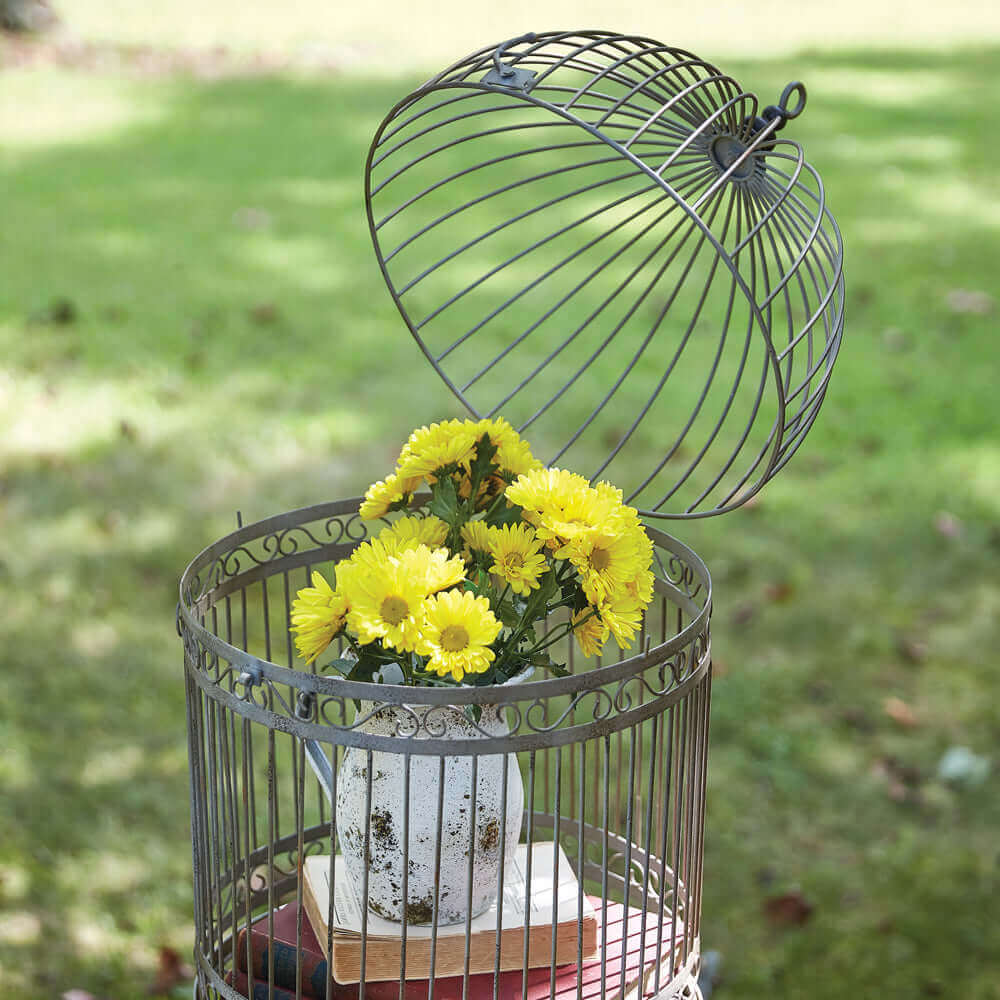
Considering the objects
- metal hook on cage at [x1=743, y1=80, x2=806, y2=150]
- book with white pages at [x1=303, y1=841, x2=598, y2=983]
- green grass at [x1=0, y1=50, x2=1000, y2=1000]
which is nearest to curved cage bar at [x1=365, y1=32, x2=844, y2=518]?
green grass at [x1=0, y1=50, x2=1000, y2=1000]

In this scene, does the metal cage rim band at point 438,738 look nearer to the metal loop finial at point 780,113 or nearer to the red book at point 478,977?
the red book at point 478,977

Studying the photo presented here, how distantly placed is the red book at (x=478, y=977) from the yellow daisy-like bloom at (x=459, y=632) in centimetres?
47

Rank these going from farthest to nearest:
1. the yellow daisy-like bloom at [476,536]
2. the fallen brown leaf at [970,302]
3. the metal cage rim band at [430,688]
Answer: the fallen brown leaf at [970,302]
the yellow daisy-like bloom at [476,536]
the metal cage rim band at [430,688]

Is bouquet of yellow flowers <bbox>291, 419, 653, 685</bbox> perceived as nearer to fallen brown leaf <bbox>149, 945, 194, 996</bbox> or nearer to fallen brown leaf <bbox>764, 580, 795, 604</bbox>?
fallen brown leaf <bbox>149, 945, 194, 996</bbox>

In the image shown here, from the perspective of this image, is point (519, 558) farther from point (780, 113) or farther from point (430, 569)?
point (780, 113)

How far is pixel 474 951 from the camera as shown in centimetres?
173

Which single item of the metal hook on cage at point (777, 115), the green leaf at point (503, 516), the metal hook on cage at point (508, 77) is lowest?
the green leaf at point (503, 516)

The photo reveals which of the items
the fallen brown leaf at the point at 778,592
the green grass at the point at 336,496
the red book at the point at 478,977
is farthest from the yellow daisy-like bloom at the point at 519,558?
the fallen brown leaf at the point at 778,592

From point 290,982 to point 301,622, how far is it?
0.59 m

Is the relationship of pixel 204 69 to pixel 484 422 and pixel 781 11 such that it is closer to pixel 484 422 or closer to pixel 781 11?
pixel 781 11

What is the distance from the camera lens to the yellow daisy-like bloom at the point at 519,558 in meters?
1.61

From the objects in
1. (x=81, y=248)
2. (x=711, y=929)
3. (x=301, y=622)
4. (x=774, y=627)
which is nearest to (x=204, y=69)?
(x=81, y=248)

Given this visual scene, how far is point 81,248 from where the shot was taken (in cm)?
565

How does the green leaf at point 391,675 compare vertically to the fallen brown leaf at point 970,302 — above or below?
below
